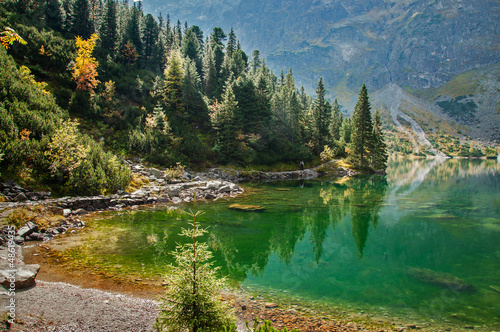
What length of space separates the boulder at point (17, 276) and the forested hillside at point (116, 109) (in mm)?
14019

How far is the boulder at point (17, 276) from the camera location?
7570mm

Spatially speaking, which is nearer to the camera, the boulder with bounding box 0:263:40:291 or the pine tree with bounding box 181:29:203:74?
the boulder with bounding box 0:263:40:291

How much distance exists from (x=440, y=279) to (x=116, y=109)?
4203 centimetres

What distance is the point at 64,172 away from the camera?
21.4 meters

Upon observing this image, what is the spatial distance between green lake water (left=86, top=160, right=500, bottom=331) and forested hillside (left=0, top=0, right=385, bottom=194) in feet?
26.9

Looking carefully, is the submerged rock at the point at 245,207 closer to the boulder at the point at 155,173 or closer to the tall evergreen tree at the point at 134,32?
the boulder at the point at 155,173

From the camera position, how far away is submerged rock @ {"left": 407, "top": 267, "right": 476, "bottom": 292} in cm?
1059

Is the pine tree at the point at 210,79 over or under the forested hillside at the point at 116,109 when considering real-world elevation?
over

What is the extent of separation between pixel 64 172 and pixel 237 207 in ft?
50.3

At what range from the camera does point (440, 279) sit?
1135 centimetres

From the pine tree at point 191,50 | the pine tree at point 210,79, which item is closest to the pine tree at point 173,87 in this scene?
the pine tree at point 210,79

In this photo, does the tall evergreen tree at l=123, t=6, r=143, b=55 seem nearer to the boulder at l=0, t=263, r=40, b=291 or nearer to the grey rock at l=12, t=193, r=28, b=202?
the grey rock at l=12, t=193, r=28, b=202

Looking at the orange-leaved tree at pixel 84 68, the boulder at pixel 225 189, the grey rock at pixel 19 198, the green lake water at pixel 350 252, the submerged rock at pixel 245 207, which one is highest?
the orange-leaved tree at pixel 84 68

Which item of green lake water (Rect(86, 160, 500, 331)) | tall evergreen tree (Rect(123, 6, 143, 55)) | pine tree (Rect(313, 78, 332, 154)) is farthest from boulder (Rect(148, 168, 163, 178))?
tall evergreen tree (Rect(123, 6, 143, 55))
